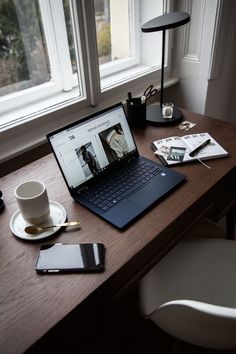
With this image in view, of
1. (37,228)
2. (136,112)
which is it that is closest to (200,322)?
(37,228)

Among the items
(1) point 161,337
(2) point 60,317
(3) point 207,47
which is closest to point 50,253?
(2) point 60,317

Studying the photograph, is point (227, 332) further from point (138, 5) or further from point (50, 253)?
point (138, 5)

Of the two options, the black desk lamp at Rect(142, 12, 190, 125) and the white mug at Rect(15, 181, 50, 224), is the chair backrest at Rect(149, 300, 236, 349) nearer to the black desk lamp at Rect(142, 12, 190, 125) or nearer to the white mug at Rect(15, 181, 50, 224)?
the white mug at Rect(15, 181, 50, 224)

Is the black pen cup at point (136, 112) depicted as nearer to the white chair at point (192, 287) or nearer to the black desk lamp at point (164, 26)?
the black desk lamp at point (164, 26)

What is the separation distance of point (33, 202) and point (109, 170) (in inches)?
12.6

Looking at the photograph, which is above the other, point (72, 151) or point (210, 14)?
point (210, 14)

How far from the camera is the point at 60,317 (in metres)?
0.62

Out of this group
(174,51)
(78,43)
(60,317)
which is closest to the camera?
(60,317)

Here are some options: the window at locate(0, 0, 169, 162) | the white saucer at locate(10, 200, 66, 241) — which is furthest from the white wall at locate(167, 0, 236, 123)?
the white saucer at locate(10, 200, 66, 241)

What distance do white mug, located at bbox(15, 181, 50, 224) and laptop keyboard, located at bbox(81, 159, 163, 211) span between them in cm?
15

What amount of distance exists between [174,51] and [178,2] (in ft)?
0.83

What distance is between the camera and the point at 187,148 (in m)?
1.13

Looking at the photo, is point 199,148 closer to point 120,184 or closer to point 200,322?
point 120,184

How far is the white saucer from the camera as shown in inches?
31.4
